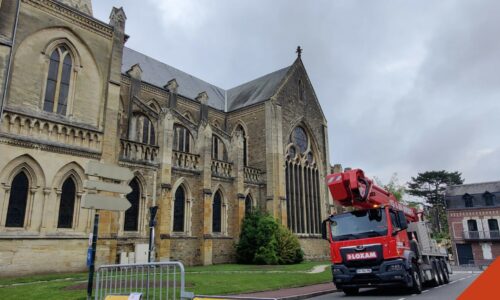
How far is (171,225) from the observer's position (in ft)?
69.8

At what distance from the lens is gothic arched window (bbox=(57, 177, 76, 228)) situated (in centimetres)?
1664

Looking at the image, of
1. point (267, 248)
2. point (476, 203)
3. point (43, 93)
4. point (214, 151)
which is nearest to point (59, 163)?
point (43, 93)

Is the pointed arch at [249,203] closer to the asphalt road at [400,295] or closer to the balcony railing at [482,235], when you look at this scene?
the asphalt road at [400,295]

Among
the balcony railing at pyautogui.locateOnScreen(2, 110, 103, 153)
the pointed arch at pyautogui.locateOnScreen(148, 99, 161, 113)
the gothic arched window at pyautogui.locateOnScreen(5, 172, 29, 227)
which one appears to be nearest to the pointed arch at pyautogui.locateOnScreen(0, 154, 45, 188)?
the gothic arched window at pyautogui.locateOnScreen(5, 172, 29, 227)

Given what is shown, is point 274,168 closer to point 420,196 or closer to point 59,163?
point 59,163

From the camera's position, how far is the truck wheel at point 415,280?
1122cm

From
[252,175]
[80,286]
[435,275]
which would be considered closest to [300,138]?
[252,175]

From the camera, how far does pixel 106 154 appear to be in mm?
18266

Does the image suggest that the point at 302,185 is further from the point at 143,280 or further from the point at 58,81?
the point at 143,280

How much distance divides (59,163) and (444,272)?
17.7m

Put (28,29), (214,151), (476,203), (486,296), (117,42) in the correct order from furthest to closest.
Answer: (476,203)
(214,151)
(117,42)
(28,29)
(486,296)

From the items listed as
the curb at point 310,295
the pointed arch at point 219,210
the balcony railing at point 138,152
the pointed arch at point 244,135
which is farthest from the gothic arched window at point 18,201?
the pointed arch at point 244,135

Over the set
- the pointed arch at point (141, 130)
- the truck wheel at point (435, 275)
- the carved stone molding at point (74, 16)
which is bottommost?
the truck wheel at point (435, 275)

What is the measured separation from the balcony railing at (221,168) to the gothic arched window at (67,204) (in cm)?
925
